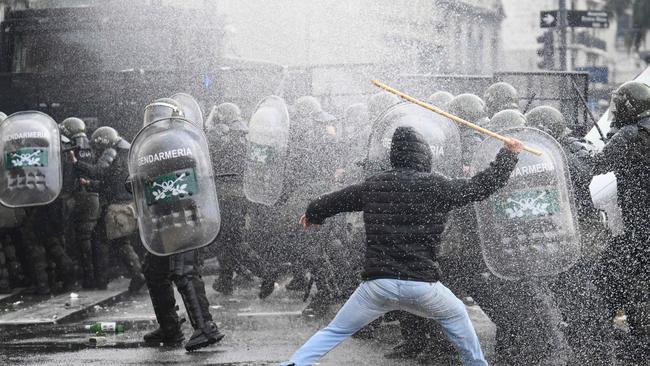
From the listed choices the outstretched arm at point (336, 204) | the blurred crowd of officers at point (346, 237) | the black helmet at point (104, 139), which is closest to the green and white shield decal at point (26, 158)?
the blurred crowd of officers at point (346, 237)

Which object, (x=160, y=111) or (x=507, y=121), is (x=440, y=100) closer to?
(x=507, y=121)

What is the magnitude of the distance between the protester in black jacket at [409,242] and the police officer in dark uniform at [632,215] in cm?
146

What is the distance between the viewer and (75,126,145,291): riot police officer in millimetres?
11914

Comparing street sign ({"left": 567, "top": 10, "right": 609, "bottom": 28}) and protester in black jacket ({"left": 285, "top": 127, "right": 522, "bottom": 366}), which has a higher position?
street sign ({"left": 567, "top": 10, "right": 609, "bottom": 28})

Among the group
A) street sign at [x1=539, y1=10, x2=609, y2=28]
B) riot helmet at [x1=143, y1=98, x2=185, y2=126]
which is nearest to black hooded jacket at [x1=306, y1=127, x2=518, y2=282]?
riot helmet at [x1=143, y1=98, x2=185, y2=126]

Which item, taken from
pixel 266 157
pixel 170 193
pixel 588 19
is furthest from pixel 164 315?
pixel 588 19

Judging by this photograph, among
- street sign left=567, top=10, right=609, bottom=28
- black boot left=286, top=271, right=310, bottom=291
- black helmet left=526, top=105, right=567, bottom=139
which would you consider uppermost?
street sign left=567, top=10, right=609, bottom=28

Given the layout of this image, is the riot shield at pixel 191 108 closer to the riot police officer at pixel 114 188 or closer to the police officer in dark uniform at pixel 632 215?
the riot police officer at pixel 114 188

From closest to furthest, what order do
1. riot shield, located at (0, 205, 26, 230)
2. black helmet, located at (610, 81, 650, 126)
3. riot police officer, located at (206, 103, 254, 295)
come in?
black helmet, located at (610, 81, 650, 126) < riot police officer, located at (206, 103, 254, 295) < riot shield, located at (0, 205, 26, 230)

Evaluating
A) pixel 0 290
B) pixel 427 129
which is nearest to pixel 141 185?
pixel 427 129

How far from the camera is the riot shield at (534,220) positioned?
22.2 feet

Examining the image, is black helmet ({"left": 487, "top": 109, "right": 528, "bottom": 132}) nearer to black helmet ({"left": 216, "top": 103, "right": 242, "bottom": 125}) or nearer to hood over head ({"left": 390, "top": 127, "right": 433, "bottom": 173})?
hood over head ({"left": 390, "top": 127, "right": 433, "bottom": 173})

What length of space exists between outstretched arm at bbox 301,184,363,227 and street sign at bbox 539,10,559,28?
1167 cm

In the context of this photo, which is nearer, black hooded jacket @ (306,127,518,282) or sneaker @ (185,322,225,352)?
black hooded jacket @ (306,127,518,282)
